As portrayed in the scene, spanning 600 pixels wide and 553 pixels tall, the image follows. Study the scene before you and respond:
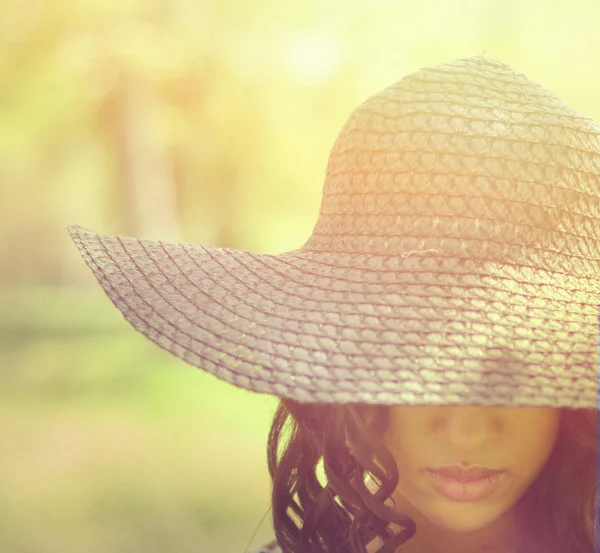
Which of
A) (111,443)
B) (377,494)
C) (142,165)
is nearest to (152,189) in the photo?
(142,165)

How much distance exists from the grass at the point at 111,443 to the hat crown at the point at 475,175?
93 cm

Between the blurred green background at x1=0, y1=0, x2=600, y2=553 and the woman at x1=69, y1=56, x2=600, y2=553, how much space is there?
811mm

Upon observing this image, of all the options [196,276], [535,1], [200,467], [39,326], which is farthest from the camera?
[39,326]

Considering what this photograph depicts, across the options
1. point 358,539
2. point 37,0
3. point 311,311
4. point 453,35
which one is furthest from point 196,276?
point 37,0

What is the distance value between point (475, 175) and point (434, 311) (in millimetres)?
201

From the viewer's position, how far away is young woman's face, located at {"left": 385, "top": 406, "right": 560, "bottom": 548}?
0.94 meters

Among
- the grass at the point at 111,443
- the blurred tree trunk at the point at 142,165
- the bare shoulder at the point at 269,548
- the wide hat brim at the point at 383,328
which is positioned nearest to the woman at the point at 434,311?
the wide hat brim at the point at 383,328

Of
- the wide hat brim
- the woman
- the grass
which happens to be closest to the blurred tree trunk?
the grass

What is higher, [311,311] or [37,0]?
[37,0]

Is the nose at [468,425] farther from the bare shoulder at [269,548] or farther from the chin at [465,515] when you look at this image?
the bare shoulder at [269,548]

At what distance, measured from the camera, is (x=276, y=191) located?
2.02 meters

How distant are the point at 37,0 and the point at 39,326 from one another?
0.88 meters

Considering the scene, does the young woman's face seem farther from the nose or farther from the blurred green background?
the blurred green background

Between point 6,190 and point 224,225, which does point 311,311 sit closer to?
point 224,225
